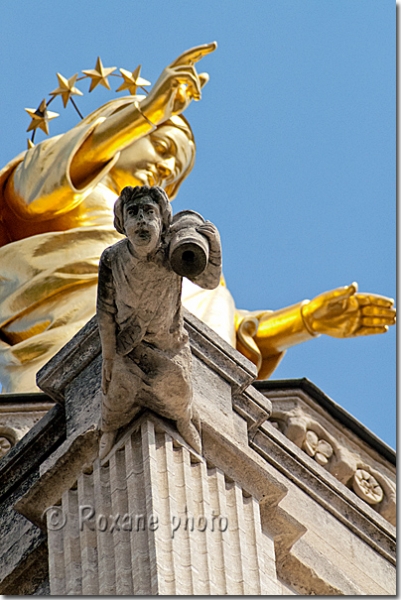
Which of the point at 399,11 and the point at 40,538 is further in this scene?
the point at 399,11

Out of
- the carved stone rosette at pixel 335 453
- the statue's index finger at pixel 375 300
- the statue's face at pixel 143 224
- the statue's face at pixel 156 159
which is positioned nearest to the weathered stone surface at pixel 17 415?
the carved stone rosette at pixel 335 453

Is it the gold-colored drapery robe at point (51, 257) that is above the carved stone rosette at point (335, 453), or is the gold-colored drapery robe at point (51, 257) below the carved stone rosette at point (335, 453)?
above

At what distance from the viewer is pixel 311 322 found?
14086mm

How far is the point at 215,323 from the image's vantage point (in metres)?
13.8

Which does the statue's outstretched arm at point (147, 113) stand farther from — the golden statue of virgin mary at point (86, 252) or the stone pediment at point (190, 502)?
the stone pediment at point (190, 502)

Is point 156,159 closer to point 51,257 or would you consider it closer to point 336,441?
point 51,257

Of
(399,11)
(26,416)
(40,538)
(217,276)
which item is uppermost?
(399,11)

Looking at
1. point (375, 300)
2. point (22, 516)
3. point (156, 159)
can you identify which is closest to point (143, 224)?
point (22, 516)

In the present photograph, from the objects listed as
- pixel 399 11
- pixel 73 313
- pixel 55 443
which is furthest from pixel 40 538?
pixel 73 313

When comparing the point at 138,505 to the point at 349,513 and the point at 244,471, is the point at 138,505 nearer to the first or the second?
the point at 244,471

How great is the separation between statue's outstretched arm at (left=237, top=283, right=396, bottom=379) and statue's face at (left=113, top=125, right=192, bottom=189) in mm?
1785

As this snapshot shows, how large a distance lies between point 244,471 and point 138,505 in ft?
2.05

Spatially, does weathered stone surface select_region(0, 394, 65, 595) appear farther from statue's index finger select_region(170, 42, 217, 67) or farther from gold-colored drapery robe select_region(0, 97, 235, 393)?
statue's index finger select_region(170, 42, 217, 67)

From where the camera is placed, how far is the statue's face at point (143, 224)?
25.8ft
